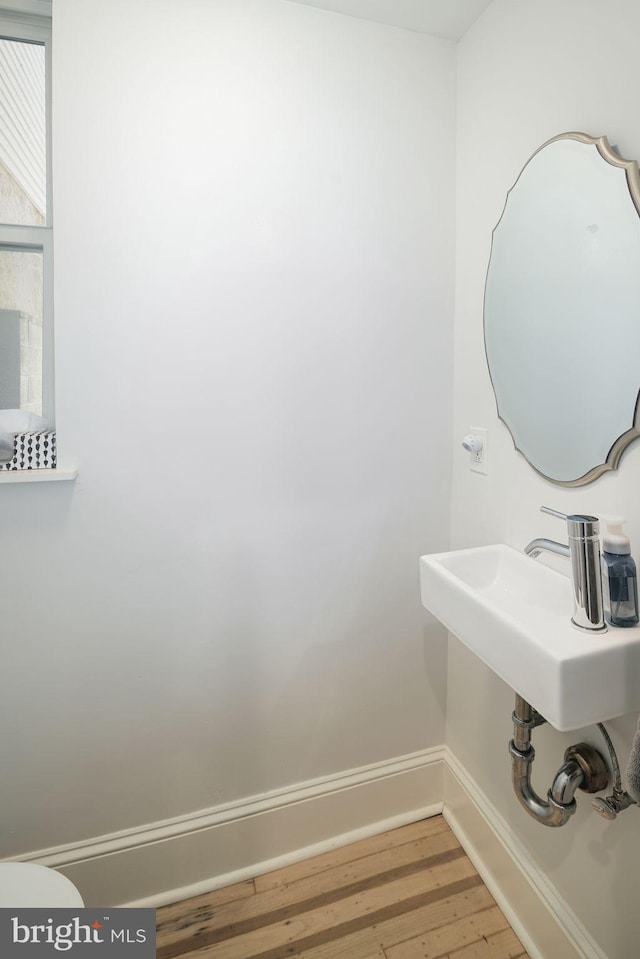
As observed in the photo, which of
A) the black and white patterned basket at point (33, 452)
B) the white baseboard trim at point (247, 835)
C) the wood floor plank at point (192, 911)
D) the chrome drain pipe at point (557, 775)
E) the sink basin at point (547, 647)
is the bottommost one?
the wood floor plank at point (192, 911)

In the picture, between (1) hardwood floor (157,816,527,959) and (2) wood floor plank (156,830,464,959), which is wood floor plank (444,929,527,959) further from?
(2) wood floor plank (156,830,464,959)

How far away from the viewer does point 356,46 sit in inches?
49.3

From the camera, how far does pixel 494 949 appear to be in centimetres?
114

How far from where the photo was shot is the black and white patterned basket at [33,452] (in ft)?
3.68

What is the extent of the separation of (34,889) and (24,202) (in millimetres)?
1528

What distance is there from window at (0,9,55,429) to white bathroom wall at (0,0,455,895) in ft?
0.44

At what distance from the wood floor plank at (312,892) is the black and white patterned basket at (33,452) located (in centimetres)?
126

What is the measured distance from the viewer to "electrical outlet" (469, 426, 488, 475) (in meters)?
1.30

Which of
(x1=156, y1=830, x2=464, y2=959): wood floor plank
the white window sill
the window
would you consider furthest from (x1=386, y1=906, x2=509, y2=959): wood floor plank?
the window

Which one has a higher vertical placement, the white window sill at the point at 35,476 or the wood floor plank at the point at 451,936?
the white window sill at the point at 35,476

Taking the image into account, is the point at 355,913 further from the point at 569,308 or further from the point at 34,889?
the point at 569,308

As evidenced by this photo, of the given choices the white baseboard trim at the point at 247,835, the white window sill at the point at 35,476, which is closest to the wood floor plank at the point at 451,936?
the white baseboard trim at the point at 247,835

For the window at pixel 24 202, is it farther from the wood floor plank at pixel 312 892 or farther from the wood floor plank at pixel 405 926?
the wood floor plank at pixel 405 926

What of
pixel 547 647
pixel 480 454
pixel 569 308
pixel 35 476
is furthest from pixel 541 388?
pixel 35 476
